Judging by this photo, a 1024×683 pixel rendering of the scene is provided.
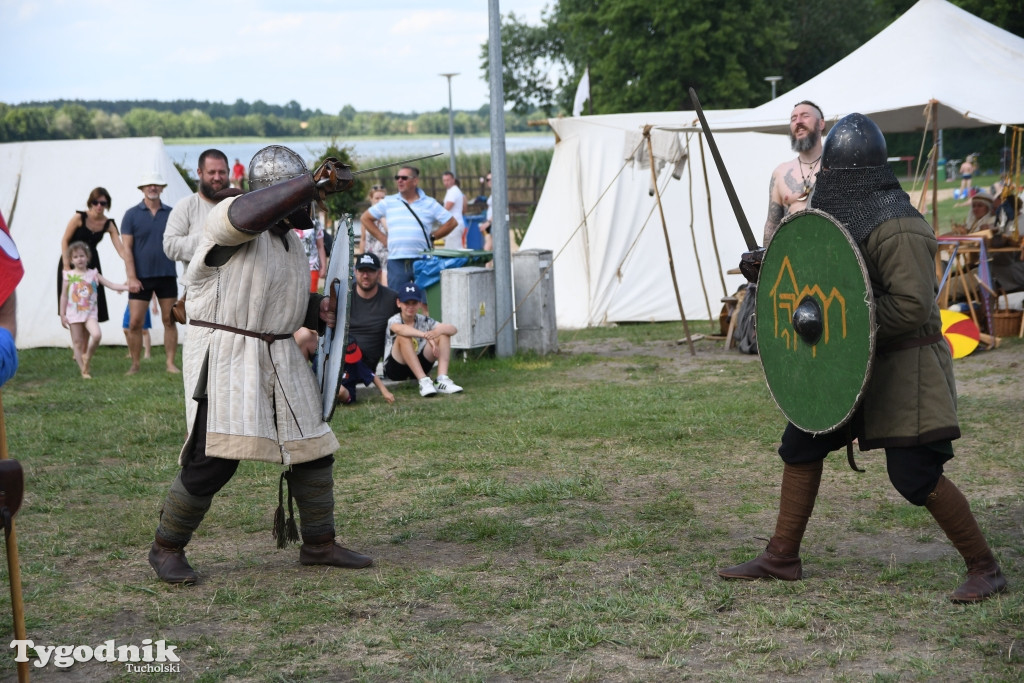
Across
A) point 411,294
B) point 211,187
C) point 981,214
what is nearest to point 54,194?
point 411,294

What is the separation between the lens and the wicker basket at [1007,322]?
9.65 metres

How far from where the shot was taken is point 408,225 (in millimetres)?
9164

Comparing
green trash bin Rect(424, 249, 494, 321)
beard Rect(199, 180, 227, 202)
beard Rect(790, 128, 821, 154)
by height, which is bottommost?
green trash bin Rect(424, 249, 494, 321)

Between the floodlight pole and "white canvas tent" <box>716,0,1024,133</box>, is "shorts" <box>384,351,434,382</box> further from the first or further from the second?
"white canvas tent" <box>716,0,1024,133</box>

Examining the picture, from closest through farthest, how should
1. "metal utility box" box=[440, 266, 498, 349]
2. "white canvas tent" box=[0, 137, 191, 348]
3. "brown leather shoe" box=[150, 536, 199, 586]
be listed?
"brown leather shoe" box=[150, 536, 199, 586] < "metal utility box" box=[440, 266, 498, 349] < "white canvas tent" box=[0, 137, 191, 348]

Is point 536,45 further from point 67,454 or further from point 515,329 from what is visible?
point 67,454

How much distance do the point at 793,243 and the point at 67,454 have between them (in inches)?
183

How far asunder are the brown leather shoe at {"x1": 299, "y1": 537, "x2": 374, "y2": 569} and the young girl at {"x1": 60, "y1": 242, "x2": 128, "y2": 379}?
A: 6.01m

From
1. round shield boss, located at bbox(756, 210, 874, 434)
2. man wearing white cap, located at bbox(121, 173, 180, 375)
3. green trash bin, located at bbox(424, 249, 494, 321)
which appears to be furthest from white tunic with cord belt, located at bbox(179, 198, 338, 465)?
man wearing white cap, located at bbox(121, 173, 180, 375)

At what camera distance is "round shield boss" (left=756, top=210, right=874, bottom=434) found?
3.37 metres

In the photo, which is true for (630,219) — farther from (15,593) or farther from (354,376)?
(15,593)

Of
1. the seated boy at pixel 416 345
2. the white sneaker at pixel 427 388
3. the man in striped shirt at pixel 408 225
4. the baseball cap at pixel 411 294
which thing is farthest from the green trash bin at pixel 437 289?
the white sneaker at pixel 427 388

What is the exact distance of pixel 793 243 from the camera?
3615mm

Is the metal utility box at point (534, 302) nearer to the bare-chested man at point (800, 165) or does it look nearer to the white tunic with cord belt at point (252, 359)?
the bare-chested man at point (800, 165)
